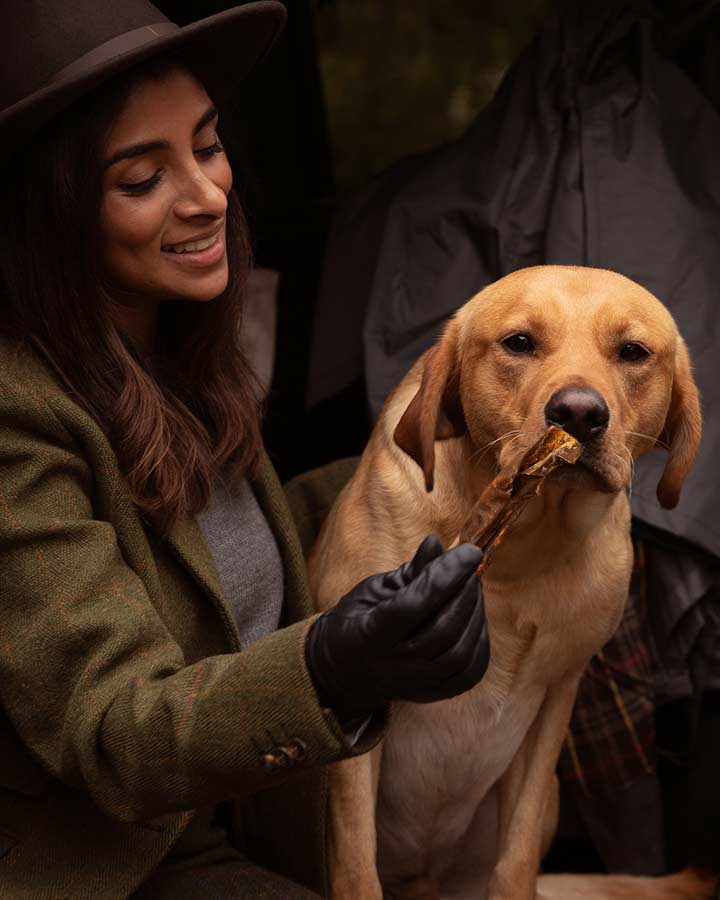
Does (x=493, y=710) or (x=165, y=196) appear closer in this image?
(x=165, y=196)

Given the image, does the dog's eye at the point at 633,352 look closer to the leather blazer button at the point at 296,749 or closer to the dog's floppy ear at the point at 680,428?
the dog's floppy ear at the point at 680,428

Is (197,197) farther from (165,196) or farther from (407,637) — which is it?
(407,637)

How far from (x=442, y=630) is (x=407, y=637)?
48mm

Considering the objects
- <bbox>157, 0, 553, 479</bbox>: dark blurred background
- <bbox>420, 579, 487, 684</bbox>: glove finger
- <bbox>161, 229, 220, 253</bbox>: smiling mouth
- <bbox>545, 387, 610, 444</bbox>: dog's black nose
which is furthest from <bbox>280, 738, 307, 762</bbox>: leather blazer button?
<bbox>157, 0, 553, 479</bbox>: dark blurred background

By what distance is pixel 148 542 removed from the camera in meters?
2.11

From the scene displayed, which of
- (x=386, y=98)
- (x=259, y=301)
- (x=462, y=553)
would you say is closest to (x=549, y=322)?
(x=462, y=553)

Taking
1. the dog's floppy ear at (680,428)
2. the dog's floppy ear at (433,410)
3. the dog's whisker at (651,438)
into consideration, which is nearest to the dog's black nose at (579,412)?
the dog's whisker at (651,438)

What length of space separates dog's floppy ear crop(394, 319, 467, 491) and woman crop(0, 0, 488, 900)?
0.34 metres

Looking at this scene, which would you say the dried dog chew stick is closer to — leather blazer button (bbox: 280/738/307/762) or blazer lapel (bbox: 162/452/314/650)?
leather blazer button (bbox: 280/738/307/762)

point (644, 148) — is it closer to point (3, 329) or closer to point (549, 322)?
point (549, 322)

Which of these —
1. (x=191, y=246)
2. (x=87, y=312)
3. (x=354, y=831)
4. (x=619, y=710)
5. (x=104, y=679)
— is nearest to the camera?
(x=104, y=679)

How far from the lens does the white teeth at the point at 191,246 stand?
216 centimetres

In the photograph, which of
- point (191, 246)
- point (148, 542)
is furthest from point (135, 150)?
point (148, 542)

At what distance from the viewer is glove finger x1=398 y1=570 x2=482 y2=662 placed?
64.4 inches
